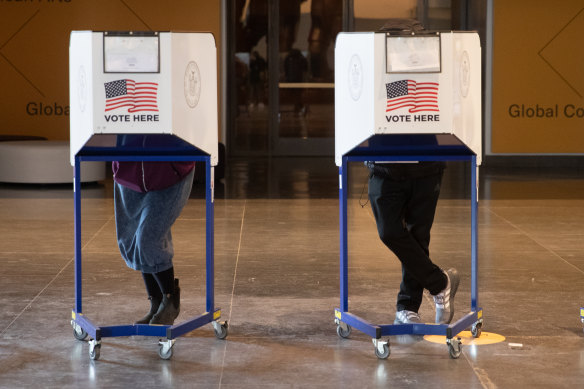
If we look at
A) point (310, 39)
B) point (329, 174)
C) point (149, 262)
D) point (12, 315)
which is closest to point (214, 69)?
point (149, 262)

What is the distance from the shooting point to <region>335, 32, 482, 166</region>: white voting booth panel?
4008 mm

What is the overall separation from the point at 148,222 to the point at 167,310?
18.3 inches

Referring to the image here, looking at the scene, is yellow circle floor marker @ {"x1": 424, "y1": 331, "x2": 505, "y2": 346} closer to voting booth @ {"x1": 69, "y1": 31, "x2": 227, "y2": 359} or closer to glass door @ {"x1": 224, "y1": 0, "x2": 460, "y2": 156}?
voting booth @ {"x1": 69, "y1": 31, "x2": 227, "y2": 359}

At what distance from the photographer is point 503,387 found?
3.74m

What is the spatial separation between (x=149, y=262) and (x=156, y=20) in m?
10.8

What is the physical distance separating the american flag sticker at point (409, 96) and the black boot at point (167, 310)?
1.32 m

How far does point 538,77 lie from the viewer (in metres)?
14.5

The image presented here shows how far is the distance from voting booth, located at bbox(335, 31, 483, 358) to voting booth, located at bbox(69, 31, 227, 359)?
0.61m

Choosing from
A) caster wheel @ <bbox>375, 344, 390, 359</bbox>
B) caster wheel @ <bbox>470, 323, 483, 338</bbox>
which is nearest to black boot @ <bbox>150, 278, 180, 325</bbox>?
caster wheel @ <bbox>375, 344, 390, 359</bbox>

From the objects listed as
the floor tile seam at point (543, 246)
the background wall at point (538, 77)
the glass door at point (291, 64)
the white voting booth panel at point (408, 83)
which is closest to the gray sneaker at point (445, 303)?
the white voting booth panel at point (408, 83)

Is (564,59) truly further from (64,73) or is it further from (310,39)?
(64,73)

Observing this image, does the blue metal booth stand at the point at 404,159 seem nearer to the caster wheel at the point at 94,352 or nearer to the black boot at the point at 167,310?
the black boot at the point at 167,310

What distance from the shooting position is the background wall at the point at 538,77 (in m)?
14.4

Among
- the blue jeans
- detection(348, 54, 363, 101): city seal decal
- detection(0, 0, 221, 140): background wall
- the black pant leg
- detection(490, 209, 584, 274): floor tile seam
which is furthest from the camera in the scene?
detection(0, 0, 221, 140): background wall
